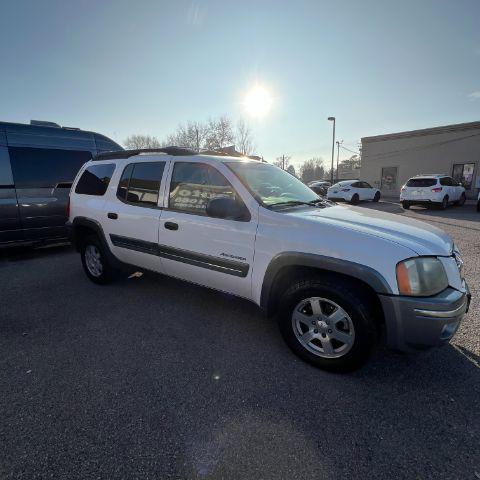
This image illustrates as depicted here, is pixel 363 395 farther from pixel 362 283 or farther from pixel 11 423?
pixel 11 423

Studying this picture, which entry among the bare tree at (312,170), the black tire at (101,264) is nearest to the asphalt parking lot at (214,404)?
the black tire at (101,264)

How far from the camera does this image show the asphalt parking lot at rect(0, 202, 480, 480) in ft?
5.75

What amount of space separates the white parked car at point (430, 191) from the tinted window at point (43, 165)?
13.4 metres

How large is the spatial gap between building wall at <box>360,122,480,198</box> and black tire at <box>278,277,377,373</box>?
22.3 m

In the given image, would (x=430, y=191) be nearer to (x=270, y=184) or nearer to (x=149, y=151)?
(x=270, y=184)

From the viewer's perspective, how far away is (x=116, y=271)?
4484mm

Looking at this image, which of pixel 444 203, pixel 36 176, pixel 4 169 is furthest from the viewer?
pixel 444 203

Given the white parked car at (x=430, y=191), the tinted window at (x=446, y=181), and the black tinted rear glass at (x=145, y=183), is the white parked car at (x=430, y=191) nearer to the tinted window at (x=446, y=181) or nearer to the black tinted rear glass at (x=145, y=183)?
the tinted window at (x=446, y=181)

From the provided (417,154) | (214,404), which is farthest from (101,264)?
(417,154)

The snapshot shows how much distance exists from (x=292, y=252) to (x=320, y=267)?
10.3 inches

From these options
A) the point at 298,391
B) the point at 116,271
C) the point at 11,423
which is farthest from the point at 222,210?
the point at 116,271

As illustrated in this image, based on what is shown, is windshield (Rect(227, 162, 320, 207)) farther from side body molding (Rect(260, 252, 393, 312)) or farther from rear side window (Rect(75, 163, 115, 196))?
rear side window (Rect(75, 163, 115, 196))

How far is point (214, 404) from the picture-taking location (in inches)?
87.1

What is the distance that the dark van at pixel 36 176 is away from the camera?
5.70m
